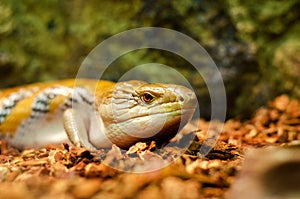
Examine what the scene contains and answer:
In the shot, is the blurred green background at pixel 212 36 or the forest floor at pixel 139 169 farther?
the blurred green background at pixel 212 36

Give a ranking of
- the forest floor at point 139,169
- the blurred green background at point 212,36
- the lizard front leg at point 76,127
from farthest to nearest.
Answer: the blurred green background at point 212,36, the lizard front leg at point 76,127, the forest floor at point 139,169

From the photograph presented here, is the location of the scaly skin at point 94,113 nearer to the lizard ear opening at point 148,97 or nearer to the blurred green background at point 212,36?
the lizard ear opening at point 148,97

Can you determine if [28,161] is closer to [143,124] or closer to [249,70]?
[143,124]

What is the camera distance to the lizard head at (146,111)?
2.15 m

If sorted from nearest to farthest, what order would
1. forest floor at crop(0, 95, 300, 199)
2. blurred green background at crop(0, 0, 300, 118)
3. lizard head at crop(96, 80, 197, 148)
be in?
forest floor at crop(0, 95, 300, 199)
lizard head at crop(96, 80, 197, 148)
blurred green background at crop(0, 0, 300, 118)

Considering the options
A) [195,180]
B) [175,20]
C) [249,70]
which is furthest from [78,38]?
[195,180]

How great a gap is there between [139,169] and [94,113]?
3.12ft

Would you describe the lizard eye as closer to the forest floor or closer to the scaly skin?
the scaly skin

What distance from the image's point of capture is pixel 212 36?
3207mm

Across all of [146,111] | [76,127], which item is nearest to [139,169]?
[146,111]

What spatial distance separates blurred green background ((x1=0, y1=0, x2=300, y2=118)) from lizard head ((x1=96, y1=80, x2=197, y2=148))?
3.46 feet

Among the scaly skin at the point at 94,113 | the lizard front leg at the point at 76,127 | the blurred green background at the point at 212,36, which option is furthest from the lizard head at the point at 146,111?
the blurred green background at the point at 212,36

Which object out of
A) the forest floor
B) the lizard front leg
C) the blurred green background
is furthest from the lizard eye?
the blurred green background

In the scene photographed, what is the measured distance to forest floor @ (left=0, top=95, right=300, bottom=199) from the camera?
1486mm
